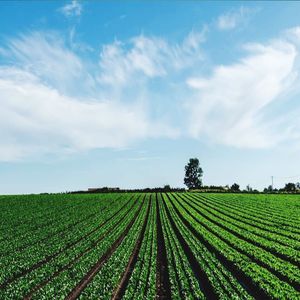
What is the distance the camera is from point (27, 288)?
1761 centimetres

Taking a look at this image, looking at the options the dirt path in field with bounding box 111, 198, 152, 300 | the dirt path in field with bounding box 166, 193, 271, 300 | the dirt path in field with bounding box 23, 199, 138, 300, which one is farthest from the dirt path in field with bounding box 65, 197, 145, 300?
the dirt path in field with bounding box 166, 193, 271, 300

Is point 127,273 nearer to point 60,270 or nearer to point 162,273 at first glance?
point 162,273

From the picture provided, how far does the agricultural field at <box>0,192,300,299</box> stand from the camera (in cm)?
1702

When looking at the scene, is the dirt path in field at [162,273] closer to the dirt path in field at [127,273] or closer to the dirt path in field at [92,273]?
the dirt path in field at [127,273]

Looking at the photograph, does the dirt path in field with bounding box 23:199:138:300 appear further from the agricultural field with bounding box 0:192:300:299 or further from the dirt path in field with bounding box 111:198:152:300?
the dirt path in field with bounding box 111:198:152:300

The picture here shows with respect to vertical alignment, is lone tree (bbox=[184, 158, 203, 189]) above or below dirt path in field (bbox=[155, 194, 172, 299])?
above

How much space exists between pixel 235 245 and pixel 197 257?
466cm

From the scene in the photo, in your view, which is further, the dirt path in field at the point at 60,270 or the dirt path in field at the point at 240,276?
the dirt path in field at the point at 60,270

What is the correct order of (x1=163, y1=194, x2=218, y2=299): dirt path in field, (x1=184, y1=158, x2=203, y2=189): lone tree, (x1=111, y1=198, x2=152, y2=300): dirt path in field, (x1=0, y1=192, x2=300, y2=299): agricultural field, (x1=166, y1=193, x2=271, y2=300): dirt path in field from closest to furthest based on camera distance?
1. (x1=166, y1=193, x2=271, y2=300): dirt path in field
2. (x1=163, y1=194, x2=218, y2=299): dirt path in field
3. (x1=0, y1=192, x2=300, y2=299): agricultural field
4. (x1=111, y1=198, x2=152, y2=300): dirt path in field
5. (x1=184, y1=158, x2=203, y2=189): lone tree

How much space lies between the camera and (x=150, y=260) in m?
22.7

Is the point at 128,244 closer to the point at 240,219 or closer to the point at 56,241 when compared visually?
the point at 56,241

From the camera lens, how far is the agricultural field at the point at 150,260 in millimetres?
17016

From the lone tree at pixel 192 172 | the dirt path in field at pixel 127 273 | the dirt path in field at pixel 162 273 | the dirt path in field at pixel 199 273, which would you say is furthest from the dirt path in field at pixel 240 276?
the lone tree at pixel 192 172

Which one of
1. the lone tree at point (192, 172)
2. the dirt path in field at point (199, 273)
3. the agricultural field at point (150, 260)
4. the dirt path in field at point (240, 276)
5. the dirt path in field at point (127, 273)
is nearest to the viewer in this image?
the dirt path in field at point (240, 276)
